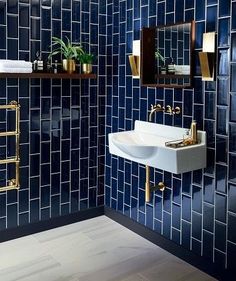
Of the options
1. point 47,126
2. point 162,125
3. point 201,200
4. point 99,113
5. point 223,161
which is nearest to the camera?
point 223,161

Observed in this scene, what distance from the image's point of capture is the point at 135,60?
3.17 metres

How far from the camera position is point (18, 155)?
3160 mm

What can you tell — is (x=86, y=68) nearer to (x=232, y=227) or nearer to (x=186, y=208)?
(x=186, y=208)

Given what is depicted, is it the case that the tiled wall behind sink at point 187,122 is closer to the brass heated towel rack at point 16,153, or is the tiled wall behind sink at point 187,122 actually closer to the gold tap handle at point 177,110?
the gold tap handle at point 177,110

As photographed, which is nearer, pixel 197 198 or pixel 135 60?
pixel 197 198

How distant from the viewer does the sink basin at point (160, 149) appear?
2502 millimetres

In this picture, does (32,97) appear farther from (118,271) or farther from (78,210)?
(118,271)

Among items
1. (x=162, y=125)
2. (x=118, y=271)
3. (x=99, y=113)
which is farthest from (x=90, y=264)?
(x=99, y=113)

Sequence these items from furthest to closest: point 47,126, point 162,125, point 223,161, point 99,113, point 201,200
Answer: point 99,113, point 47,126, point 162,125, point 201,200, point 223,161

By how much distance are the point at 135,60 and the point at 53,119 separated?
838 millimetres

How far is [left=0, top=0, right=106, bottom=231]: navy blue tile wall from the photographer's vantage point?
313 centimetres

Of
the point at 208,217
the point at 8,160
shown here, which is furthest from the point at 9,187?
the point at 208,217

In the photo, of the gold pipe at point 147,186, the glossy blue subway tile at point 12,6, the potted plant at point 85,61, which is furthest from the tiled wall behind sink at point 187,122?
the glossy blue subway tile at point 12,6

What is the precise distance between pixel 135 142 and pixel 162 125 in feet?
0.86
